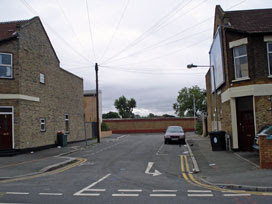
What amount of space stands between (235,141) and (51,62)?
49.9ft

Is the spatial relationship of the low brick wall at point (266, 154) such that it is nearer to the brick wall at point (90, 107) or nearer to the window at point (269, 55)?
the window at point (269, 55)

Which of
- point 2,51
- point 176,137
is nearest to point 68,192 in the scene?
point 2,51

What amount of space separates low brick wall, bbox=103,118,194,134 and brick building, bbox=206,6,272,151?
33689 millimetres

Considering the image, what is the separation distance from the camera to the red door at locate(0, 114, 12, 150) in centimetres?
1730

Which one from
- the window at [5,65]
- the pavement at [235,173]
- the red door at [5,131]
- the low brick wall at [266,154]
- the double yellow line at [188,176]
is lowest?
the double yellow line at [188,176]

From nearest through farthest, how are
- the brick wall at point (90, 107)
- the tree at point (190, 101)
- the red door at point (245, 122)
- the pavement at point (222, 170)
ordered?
the pavement at point (222, 170) → the red door at point (245, 122) → the brick wall at point (90, 107) → the tree at point (190, 101)

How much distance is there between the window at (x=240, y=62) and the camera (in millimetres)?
16312

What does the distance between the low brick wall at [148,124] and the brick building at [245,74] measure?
3369 cm

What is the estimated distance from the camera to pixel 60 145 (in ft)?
76.6

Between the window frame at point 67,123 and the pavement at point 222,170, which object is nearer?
the pavement at point 222,170

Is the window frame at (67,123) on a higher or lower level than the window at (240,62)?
lower

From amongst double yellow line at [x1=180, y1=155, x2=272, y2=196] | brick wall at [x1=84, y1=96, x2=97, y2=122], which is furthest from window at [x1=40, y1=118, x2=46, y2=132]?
brick wall at [x1=84, y1=96, x2=97, y2=122]

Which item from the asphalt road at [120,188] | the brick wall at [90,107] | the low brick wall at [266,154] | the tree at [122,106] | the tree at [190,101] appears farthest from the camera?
the tree at [122,106]

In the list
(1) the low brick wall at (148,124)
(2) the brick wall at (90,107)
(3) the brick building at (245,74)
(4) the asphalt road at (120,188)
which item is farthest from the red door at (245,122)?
(1) the low brick wall at (148,124)
